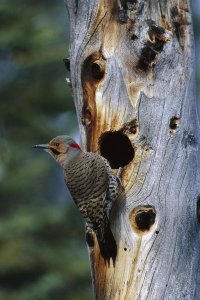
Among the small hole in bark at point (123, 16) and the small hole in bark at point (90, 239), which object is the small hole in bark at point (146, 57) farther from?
the small hole in bark at point (90, 239)

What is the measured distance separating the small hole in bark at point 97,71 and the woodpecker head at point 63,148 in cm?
59

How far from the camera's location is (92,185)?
6.57 m

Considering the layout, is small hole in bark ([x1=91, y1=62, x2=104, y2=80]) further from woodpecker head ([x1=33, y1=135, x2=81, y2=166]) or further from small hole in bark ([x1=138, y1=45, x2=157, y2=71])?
woodpecker head ([x1=33, y1=135, x2=81, y2=166])

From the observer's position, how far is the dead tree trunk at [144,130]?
19.4ft

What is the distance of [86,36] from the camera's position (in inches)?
256

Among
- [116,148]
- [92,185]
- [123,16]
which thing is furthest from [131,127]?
[123,16]

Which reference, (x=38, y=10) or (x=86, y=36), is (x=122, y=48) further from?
(x=38, y=10)

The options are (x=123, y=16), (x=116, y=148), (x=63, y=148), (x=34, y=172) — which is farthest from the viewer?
(x=34, y=172)

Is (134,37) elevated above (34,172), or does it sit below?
below

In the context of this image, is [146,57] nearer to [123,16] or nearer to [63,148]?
[123,16]

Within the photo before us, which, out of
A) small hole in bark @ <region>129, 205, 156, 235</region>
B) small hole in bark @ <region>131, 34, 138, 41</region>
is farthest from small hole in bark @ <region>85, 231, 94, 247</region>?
small hole in bark @ <region>131, 34, 138, 41</region>

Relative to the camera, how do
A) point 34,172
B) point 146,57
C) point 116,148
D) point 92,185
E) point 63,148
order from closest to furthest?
point 146,57 → point 92,185 → point 116,148 → point 63,148 → point 34,172

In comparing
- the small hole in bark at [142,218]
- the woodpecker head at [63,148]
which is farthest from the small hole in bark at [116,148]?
the small hole in bark at [142,218]

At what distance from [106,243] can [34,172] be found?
8.47m
